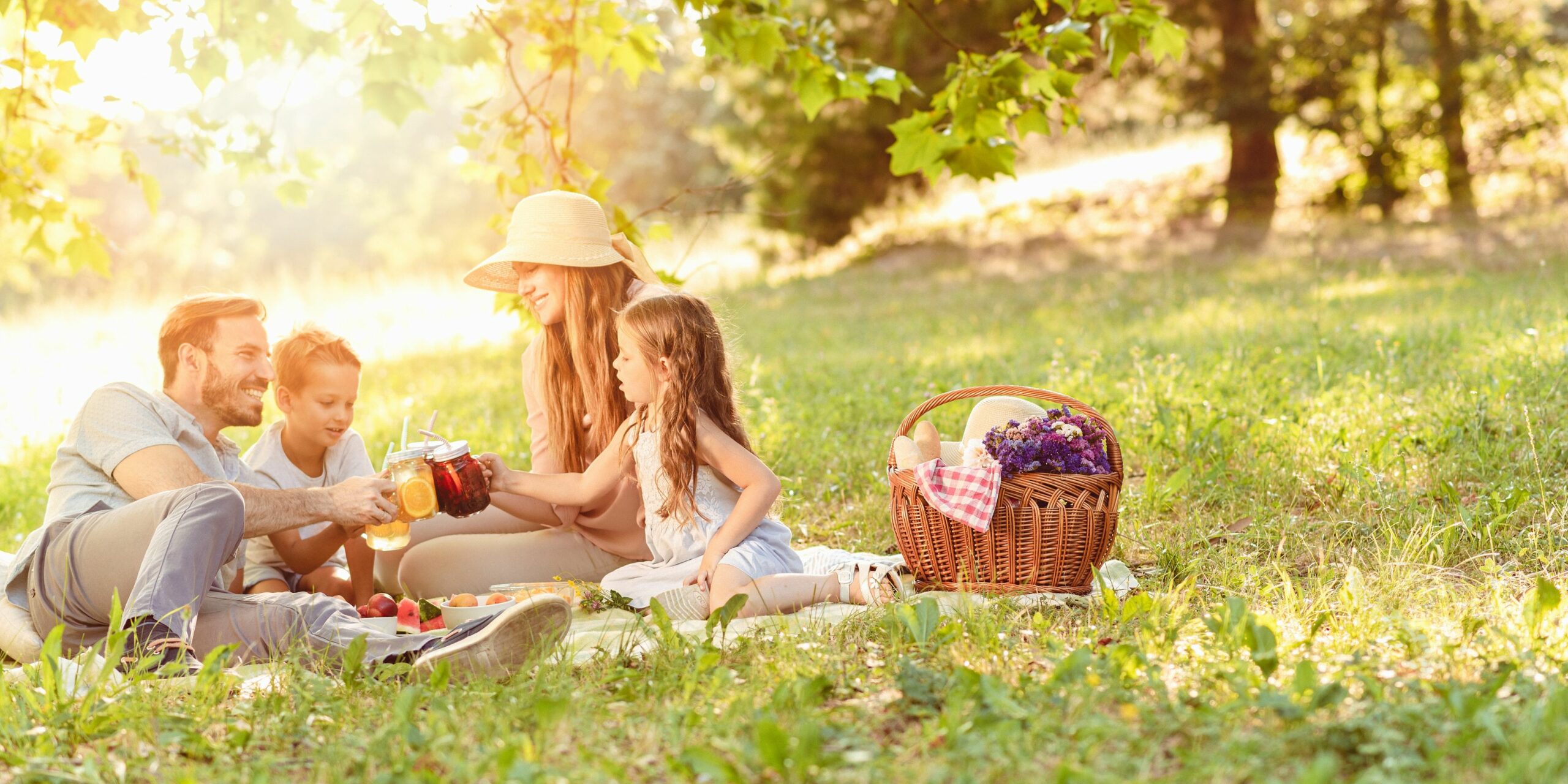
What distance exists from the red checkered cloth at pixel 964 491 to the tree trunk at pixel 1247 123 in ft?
39.4

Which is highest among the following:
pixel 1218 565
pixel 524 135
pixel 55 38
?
pixel 55 38

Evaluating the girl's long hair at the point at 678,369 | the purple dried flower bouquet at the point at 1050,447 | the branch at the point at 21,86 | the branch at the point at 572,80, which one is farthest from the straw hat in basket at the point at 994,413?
the branch at the point at 21,86

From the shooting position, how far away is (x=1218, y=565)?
13.5ft

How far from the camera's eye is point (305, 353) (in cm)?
437

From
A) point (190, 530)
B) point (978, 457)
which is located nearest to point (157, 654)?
point (190, 530)

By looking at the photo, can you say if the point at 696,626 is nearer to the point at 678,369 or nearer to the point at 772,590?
the point at 772,590

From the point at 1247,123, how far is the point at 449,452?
13750 millimetres

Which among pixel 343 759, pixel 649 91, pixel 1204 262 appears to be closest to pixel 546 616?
pixel 343 759

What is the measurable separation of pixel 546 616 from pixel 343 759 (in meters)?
0.77

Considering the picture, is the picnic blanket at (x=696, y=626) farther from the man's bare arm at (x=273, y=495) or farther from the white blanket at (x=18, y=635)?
the man's bare arm at (x=273, y=495)

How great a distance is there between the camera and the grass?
250 cm

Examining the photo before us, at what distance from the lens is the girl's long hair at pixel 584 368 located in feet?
15.0

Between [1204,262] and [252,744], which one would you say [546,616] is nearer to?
[252,744]

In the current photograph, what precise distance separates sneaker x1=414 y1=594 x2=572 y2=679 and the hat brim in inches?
54.2
